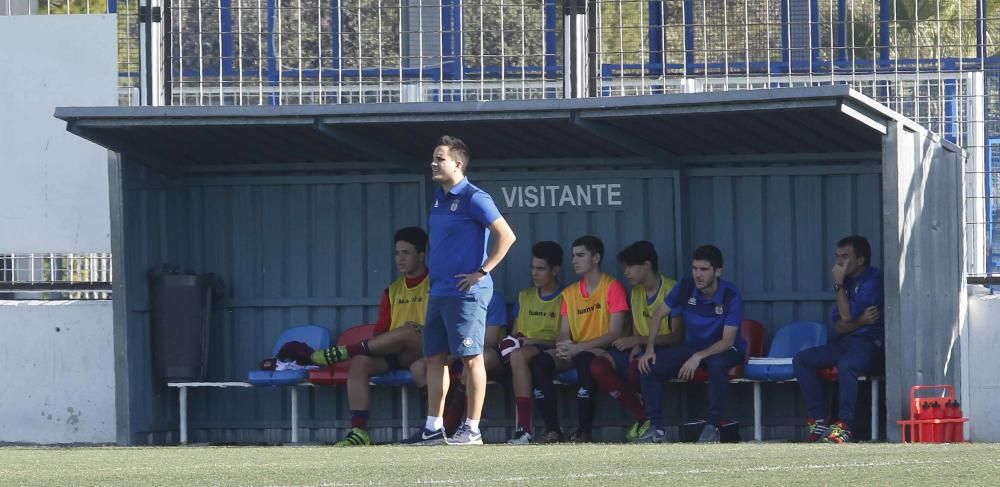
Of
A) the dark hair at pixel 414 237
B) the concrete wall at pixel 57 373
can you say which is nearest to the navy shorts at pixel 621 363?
the dark hair at pixel 414 237

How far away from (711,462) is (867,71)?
15.7 feet

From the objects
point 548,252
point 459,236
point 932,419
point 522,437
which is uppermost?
point 459,236

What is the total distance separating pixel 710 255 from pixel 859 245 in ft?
2.77

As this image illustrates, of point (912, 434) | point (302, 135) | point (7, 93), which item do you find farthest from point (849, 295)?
point (7, 93)

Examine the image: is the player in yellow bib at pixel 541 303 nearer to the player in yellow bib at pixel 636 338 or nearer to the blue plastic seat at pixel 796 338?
the player in yellow bib at pixel 636 338

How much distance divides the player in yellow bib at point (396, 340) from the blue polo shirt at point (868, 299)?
2.54m

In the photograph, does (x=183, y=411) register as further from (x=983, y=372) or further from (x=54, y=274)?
(x=983, y=372)

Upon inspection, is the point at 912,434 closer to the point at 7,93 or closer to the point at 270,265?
the point at 270,265

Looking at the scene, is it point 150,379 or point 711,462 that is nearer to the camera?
point 711,462

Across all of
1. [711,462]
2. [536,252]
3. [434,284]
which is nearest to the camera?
[711,462]

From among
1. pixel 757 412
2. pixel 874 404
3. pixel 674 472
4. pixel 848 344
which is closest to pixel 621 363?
pixel 757 412

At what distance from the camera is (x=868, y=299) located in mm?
10062

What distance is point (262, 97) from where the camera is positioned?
11422mm

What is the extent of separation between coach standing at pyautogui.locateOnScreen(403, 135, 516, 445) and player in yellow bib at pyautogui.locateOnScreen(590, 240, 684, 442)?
1445mm
